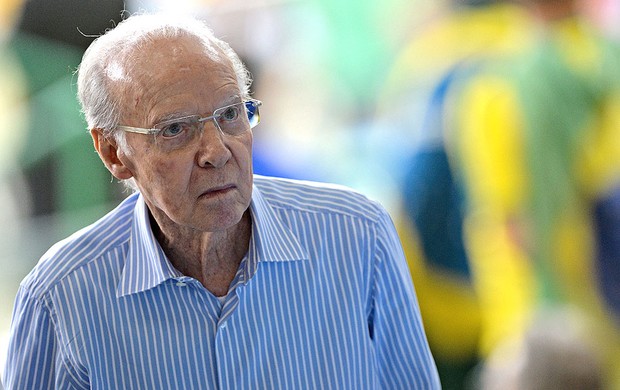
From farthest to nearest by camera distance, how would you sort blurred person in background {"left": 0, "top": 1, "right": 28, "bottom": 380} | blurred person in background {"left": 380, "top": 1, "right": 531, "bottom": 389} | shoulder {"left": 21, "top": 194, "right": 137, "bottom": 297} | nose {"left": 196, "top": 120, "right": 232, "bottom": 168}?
blurred person in background {"left": 0, "top": 1, "right": 28, "bottom": 380}, blurred person in background {"left": 380, "top": 1, "right": 531, "bottom": 389}, shoulder {"left": 21, "top": 194, "right": 137, "bottom": 297}, nose {"left": 196, "top": 120, "right": 232, "bottom": 168}

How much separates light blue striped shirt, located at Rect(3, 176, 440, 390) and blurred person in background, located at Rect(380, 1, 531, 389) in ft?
5.44

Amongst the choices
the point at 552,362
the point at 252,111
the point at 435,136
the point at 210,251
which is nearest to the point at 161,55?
the point at 252,111

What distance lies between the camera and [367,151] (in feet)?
12.4

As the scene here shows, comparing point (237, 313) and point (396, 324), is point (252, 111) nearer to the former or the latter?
point (237, 313)

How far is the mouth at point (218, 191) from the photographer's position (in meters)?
1.75

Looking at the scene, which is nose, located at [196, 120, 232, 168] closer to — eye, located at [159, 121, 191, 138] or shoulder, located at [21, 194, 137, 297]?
eye, located at [159, 121, 191, 138]

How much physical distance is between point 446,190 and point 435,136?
0.63 ft

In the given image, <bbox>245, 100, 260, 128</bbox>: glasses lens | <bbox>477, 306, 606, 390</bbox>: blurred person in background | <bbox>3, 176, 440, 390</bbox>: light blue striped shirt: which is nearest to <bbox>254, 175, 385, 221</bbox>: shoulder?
<bbox>3, 176, 440, 390</bbox>: light blue striped shirt

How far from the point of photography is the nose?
5.68 feet

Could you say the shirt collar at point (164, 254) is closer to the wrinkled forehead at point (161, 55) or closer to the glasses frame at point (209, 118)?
the glasses frame at point (209, 118)

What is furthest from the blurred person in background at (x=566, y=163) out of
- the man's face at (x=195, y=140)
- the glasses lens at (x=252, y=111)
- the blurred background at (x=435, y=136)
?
the man's face at (x=195, y=140)

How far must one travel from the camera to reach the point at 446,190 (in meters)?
3.52

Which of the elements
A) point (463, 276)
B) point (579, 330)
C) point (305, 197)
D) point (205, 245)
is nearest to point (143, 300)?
point (205, 245)

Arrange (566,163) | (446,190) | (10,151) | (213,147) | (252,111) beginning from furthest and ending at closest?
(10,151), (446,190), (566,163), (252,111), (213,147)
